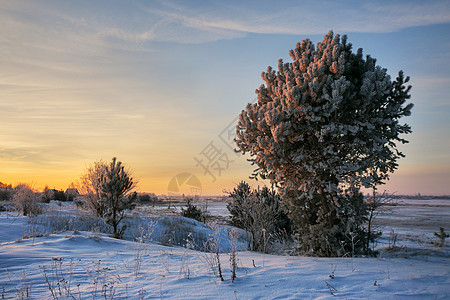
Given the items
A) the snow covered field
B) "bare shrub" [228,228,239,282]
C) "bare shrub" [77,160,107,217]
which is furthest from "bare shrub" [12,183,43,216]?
"bare shrub" [228,228,239,282]

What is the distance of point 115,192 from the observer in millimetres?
13508

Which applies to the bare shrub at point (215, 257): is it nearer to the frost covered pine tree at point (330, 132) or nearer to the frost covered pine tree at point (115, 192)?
the frost covered pine tree at point (330, 132)

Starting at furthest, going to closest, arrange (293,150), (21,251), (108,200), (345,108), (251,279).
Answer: (108,200) → (293,150) → (345,108) → (21,251) → (251,279)

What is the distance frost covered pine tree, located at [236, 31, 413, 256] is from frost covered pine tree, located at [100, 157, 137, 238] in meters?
7.69

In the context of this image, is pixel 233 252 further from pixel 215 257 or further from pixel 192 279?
pixel 215 257

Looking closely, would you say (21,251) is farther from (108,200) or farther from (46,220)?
(46,220)

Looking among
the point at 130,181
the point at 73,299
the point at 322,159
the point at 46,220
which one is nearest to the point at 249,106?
the point at 322,159

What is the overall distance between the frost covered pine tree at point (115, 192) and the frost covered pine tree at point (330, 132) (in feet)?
25.2

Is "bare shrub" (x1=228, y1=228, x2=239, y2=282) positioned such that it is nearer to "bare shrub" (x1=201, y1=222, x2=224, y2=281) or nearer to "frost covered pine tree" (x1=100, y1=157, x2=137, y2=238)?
"bare shrub" (x1=201, y1=222, x2=224, y2=281)

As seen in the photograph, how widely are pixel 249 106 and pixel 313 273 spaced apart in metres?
4.77

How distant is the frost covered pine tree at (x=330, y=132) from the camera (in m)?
7.23

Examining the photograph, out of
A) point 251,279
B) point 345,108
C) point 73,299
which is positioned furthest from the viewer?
point 345,108

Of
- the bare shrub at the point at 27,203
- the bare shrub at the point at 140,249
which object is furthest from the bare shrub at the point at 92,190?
the bare shrub at the point at 140,249

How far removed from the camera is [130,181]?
47.0ft
